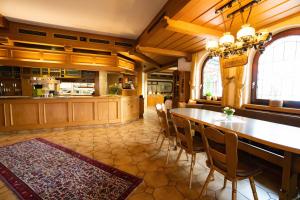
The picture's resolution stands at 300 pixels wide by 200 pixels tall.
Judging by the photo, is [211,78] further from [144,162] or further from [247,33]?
[144,162]

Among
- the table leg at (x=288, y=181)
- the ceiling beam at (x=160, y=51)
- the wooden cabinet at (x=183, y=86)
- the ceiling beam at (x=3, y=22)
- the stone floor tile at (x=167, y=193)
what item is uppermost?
the ceiling beam at (x=3, y=22)

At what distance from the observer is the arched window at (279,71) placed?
2.78 m

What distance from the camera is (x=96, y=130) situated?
4.66 meters

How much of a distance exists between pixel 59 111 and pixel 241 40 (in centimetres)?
488

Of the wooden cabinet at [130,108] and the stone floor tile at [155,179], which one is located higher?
the wooden cabinet at [130,108]

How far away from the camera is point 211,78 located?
192 inches

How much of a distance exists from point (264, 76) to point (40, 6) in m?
5.13

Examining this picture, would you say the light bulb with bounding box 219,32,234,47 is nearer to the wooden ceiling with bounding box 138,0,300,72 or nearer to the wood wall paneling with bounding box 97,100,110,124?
the wooden ceiling with bounding box 138,0,300,72

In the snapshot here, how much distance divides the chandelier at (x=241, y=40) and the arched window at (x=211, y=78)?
204 centimetres

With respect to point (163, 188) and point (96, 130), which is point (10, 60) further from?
point (163, 188)

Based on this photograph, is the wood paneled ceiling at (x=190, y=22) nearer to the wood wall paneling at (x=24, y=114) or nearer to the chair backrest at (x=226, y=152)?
the wood wall paneling at (x=24, y=114)

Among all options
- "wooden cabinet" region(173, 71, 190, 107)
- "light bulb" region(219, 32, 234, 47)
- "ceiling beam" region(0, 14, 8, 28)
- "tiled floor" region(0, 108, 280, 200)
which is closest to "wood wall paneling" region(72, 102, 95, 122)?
"tiled floor" region(0, 108, 280, 200)

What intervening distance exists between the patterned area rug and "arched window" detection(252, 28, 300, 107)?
10.3ft

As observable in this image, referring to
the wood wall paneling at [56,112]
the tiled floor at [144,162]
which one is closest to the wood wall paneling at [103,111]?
the tiled floor at [144,162]
